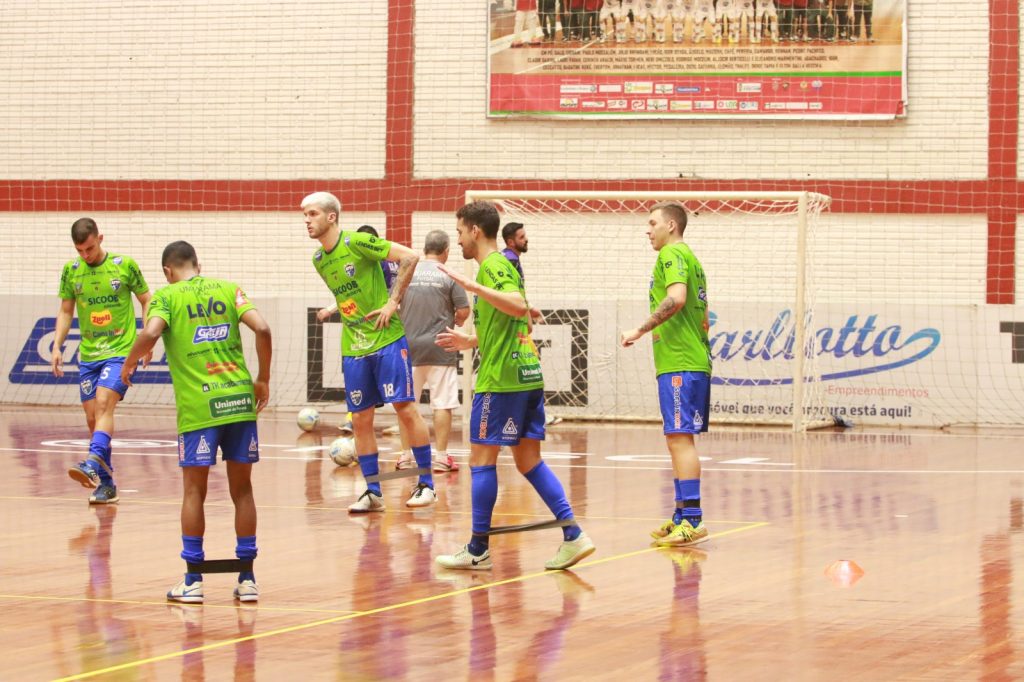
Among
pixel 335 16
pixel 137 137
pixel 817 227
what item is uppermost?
pixel 335 16

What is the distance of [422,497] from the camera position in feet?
37.6

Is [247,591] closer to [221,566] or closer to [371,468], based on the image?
[221,566]

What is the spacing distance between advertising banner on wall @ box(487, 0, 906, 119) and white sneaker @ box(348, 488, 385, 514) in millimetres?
12311

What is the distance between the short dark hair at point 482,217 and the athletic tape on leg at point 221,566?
2.28 metres

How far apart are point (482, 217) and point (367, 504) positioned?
3.33 meters

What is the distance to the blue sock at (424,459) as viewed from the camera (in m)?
11.5

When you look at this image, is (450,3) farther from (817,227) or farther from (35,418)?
(35,418)

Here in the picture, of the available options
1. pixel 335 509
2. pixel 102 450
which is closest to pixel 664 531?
pixel 335 509

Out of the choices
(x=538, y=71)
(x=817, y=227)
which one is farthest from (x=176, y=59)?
(x=817, y=227)

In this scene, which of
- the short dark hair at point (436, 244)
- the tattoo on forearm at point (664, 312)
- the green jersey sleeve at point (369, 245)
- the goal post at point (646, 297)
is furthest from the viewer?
the goal post at point (646, 297)

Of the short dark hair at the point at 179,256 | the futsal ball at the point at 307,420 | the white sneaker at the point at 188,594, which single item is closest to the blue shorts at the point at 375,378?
the short dark hair at the point at 179,256

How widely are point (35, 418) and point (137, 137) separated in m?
5.67

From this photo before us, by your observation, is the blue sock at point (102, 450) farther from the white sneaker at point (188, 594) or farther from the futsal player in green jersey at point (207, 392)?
the white sneaker at point (188, 594)

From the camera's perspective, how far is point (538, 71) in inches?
886
